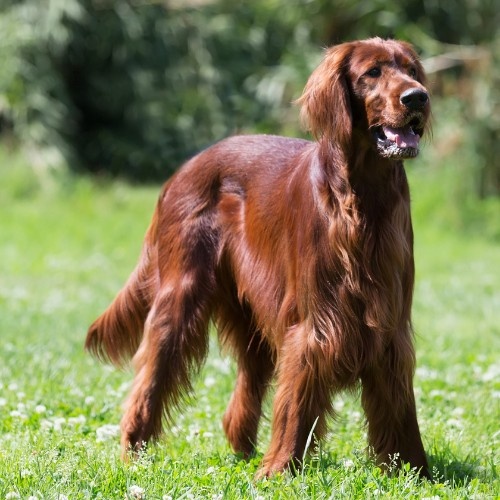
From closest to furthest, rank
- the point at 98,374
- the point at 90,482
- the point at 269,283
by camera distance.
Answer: the point at 90,482 → the point at 269,283 → the point at 98,374

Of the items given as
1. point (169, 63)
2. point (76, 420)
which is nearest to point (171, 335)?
point (76, 420)

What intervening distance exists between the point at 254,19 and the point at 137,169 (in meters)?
3.64

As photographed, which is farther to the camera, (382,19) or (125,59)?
(125,59)

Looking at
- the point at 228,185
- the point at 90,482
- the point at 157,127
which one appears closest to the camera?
the point at 90,482

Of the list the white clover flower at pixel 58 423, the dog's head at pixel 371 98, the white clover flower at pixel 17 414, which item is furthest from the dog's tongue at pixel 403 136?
the white clover flower at pixel 17 414

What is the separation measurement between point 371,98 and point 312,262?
0.67m

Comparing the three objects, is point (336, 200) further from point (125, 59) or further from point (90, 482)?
point (125, 59)

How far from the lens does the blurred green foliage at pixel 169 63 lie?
16.1 meters

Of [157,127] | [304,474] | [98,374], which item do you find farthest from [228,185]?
[157,127]

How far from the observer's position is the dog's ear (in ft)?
12.6

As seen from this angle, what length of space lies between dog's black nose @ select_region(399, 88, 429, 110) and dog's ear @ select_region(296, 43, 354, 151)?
0.25 m

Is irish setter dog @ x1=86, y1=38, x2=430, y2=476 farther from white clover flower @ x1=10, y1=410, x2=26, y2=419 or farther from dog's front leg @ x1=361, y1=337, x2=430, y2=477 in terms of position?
white clover flower @ x1=10, y1=410, x2=26, y2=419

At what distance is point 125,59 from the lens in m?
18.6

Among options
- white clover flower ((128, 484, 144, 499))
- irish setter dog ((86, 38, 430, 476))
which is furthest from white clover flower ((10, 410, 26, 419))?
white clover flower ((128, 484, 144, 499))
